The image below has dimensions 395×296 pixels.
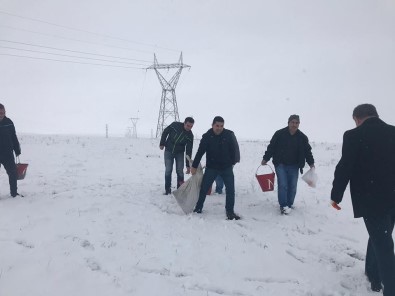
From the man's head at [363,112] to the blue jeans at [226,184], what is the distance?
3.55 meters

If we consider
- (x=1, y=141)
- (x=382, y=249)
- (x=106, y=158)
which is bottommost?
(x=106, y=158)

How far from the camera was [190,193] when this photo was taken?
7.71 metres

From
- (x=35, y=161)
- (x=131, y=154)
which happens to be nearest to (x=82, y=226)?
(x=35, y=161)

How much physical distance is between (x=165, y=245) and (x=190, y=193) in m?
2.15

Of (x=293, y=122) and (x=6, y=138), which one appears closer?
(x=293, y=122)

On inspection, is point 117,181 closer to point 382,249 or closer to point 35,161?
point 35,161

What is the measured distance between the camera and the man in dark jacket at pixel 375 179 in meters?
3.91

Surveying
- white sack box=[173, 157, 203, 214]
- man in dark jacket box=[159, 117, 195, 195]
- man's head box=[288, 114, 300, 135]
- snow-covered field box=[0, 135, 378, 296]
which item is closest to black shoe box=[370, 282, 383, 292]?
snow-covered field box=[0, 135, 378, 296]

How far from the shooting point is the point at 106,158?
16.8m

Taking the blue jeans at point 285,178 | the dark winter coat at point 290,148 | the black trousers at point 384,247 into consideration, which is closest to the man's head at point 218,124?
the dark winter coat at point 290,148

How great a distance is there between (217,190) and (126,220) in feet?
11.6

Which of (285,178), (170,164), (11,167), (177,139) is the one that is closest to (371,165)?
(285,178)

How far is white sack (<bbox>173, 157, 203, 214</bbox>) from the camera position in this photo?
766 centimetres

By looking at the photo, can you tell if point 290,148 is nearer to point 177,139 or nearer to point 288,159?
point 288,159
